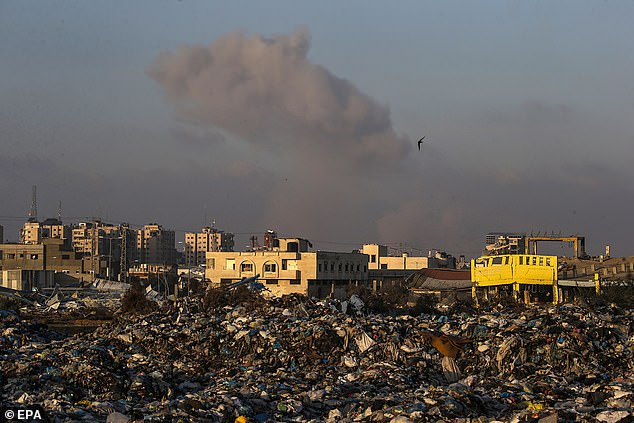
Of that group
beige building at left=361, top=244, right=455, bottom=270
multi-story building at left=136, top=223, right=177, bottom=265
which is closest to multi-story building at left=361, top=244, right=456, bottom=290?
beige building at left=361, top=244, right=455, bottom=270

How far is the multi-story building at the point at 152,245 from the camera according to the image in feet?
445

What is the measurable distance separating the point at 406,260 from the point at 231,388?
49.7 meters

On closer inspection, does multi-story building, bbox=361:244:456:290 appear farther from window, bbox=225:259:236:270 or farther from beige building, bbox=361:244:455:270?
window, bbox=225:259:236:270

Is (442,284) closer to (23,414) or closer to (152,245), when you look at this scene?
(23,414)

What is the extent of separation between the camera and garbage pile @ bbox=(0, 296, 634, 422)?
12875 mm

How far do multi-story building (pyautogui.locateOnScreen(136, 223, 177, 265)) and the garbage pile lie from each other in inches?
4498

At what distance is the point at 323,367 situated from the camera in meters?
17.7

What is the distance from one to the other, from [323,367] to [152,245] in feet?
407

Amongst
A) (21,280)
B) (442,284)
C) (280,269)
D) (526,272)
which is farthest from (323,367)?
(21,280)

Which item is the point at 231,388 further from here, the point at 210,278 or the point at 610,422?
the point at 210,278

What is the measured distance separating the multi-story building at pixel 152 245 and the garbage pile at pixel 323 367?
11425 centimetres

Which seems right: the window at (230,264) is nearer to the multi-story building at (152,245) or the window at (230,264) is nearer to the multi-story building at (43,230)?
the multi-story building at (43,230)

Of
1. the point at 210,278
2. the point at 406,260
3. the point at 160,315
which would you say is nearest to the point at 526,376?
the point at 160,315

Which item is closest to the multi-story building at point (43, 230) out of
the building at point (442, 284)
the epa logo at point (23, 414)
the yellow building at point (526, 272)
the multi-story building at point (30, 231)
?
the multi-story building at point (30, 231)
